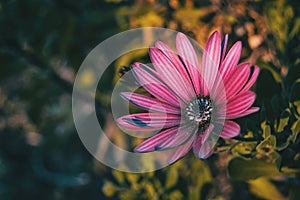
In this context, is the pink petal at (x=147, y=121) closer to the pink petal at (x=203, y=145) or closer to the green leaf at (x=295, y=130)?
the pink petal at (x=203, y=145)

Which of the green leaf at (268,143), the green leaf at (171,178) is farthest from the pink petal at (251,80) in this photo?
the green leaf at (171,178)

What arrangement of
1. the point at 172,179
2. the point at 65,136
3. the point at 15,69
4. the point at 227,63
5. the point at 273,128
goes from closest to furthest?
the point at 227,63 < the point at 273,128 < the point at 172,179 < the point at 15,69 < the point at 65,136

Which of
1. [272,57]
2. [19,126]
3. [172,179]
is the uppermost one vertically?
[19,126]

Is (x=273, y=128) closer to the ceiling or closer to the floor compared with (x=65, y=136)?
closer to the floor

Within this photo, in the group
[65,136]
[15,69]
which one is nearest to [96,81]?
[15,69]

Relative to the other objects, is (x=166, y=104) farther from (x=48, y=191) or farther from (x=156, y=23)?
(x=48, y=191)

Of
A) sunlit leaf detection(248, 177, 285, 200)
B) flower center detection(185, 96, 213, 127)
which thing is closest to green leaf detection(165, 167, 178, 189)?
sunlit leaf detection(248, 177, 285, 200)

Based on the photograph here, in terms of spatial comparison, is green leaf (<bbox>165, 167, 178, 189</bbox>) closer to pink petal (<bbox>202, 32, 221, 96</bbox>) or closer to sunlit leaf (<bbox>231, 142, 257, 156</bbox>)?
sunlit leaf (<bbox>231, 142, 257, 156</bbox>)

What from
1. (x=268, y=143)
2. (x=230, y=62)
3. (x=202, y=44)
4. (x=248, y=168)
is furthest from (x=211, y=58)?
(x=202, y=44)
